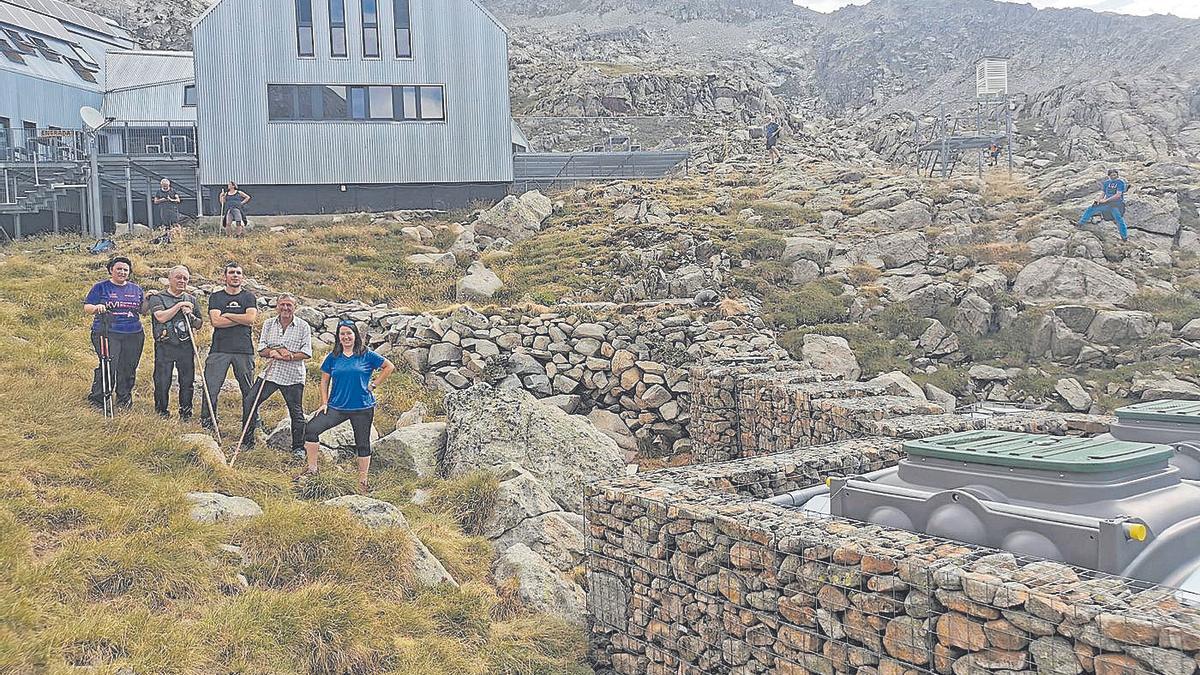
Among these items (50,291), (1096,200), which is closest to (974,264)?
(1096,200)

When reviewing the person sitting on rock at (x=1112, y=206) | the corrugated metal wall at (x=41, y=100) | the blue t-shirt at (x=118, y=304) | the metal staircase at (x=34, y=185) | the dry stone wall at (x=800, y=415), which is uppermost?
the corrugated metal wall at (x=41, y=100)

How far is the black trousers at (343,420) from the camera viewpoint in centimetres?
823

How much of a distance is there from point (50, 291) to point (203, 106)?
1314 centimetres

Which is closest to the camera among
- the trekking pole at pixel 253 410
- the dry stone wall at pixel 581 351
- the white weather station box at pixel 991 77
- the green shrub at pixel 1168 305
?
the trekking pole at pixel 253 410

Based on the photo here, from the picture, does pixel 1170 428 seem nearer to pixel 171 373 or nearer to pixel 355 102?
pixel 171 373

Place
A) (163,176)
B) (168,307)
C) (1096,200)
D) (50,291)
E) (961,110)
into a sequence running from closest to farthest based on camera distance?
(168,307) < (50,291) < (1096,200) < (163,176) < (961,110)

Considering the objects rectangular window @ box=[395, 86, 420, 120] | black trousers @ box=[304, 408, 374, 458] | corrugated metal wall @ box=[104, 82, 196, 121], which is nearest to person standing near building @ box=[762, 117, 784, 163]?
rectangular window @ box=[395, 86, 420, 120]

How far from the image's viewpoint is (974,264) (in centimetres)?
1972

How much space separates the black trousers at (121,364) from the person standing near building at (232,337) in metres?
0.72

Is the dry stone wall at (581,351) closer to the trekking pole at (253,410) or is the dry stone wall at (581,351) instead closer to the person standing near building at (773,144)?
the trekking pole at (253,410)

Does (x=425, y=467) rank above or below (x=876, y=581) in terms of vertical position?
below

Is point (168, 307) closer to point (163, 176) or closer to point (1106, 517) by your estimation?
point (1106, 517)

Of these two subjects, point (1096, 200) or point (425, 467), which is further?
point (1096, 200)

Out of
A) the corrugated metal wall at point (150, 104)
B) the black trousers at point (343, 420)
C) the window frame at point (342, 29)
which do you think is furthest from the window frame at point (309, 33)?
the black trousers at point (343, 420)
